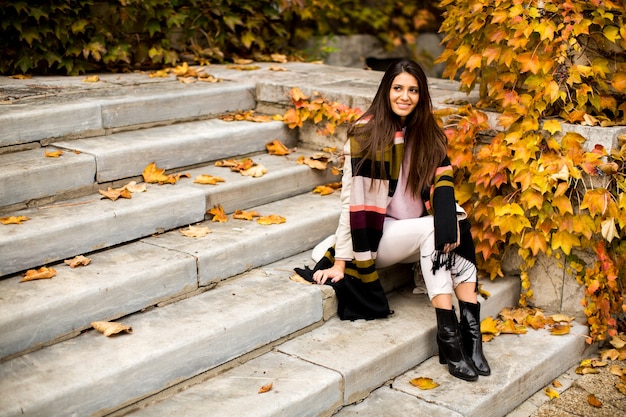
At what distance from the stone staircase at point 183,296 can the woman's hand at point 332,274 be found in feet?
0.21

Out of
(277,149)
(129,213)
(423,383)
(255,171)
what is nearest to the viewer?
(423,383)

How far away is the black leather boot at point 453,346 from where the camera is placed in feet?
11.8

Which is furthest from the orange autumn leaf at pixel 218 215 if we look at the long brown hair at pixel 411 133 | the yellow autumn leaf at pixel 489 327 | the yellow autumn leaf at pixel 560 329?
the yellow autumn leaf at pixel 560 329

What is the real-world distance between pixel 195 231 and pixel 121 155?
63cm

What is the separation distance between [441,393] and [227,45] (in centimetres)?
403

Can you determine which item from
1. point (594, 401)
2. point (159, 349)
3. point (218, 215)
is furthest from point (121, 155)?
point (594, 401)

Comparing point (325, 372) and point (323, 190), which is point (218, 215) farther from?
point (325, 372)

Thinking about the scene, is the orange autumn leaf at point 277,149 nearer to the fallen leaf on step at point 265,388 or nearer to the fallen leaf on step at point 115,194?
the fallen leaf on step at point 115,194

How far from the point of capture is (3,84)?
16.4ft

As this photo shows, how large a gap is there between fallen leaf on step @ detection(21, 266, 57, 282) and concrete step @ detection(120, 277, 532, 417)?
742 mm

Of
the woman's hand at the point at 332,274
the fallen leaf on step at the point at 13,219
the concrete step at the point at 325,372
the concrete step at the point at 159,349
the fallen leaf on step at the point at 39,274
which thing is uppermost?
the fallen leaf on step at the point at 13,219

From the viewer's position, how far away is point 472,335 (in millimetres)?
3711

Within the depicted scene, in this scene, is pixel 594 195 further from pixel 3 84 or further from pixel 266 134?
pixel 3 84

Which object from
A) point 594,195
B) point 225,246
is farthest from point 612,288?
point 225,246
